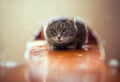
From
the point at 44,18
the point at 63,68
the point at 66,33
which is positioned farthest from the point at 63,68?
the point at 44,18

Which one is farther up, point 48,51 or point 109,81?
point 48,51

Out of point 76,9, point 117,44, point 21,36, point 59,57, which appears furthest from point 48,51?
point 117,44

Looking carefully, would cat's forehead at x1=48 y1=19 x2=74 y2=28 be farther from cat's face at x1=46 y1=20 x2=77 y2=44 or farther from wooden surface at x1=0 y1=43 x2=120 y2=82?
wooden surface at x1=0 y1=43 x2=120 y2=82

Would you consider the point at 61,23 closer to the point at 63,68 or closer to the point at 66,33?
the point at 66,33

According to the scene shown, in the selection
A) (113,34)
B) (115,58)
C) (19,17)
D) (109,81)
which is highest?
(19,17)

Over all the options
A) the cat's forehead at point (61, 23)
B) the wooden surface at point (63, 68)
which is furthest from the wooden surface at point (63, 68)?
the cat's forehead at point (61, 23)

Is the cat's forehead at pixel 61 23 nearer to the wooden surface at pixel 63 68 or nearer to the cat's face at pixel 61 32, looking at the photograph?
the cat's face at pixel 61 32

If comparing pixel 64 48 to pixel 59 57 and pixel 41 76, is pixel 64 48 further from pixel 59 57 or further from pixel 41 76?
pixel 41 76
